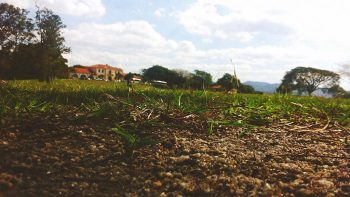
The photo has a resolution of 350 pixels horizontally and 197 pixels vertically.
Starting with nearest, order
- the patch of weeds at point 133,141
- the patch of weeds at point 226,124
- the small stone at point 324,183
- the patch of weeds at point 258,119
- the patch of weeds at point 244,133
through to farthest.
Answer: the small stone at point 324,183 → the patch of weeds at point 133,141 → the patch of weeds at point 244,133 → the patch of weeds at point 226,124 → the patch of weeds at point 258,119

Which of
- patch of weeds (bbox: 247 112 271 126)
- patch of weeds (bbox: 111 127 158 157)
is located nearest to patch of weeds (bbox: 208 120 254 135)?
patch of weeds (bbox: 247 112 271 126)

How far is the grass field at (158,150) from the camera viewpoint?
2205 millimetres

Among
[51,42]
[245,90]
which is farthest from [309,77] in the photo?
[245,90]

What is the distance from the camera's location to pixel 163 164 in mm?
2494

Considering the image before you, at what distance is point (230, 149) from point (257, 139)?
0.49m

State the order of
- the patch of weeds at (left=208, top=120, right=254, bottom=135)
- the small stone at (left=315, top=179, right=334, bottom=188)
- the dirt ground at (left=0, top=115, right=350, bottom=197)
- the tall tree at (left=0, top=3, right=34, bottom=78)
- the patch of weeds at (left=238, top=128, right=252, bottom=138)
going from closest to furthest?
the dirt ground at (left=0, top=115, right=350, bottom=197) → the small stone at (left=315, top=179, right=334, bottom=188) → the patch of weeds at (left=238, top=128, right=252, bottom=138) → the patch of weeds at (left=208, top=120, right=254, bottom=135) → the tall tree at (left=0, top=3, right=34, bottom=78)

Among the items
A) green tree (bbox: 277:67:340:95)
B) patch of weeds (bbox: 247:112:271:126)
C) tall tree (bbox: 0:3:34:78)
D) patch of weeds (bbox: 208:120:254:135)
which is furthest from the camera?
green tree (bbox: 277:67:340:95)

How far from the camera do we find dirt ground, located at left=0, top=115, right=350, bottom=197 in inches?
84.8

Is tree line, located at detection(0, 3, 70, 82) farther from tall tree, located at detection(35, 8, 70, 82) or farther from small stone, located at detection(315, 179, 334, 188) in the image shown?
small stone, located at detection(315, 179, 334, 188)

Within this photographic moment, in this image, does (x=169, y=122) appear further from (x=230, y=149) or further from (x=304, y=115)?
(x=304, y=115)

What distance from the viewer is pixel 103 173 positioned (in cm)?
228

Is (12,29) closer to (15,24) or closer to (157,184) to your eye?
(15,24)

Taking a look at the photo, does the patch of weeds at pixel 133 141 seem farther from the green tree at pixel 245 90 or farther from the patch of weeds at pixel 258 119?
the green tree at pixel 245 90

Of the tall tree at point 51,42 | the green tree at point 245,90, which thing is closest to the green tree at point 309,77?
the tall tree at point 51,42
